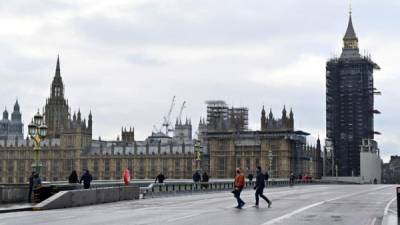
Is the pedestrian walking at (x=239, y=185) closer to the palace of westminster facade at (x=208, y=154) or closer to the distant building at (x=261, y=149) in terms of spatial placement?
the palace of westminster facade at (x=208, y=154)

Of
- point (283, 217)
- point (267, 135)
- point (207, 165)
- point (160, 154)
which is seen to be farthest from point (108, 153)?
point (283, 217)

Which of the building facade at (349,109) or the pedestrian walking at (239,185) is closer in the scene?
the pedestrian walking at (239,185)

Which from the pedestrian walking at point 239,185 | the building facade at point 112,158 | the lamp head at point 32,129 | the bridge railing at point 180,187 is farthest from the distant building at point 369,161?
the pedestrian walking at point 239,185

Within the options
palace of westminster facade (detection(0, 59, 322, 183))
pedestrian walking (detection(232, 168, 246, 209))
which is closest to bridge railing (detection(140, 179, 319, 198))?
pedestrian walking (detection(232, 168, 246, 209))

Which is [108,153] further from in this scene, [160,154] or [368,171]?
[368,171]

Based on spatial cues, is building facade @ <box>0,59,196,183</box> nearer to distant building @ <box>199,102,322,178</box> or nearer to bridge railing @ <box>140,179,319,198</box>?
distant building @ <box>199,102,322,178</box>

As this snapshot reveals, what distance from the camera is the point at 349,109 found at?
17075cm

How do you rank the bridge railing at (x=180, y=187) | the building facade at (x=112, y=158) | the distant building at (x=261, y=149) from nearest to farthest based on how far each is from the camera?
the bridge railing at (x=180, y=187)
the distant building at (x=261, y=149)
the building facade at (x=112, y=158)

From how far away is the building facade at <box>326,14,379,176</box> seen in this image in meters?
170

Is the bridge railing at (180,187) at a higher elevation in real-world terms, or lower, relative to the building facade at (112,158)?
lower

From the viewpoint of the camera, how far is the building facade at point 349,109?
170500 millimetres

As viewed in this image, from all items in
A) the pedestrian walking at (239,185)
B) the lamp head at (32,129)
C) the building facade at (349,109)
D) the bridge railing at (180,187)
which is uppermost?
the building facade at (349,109)

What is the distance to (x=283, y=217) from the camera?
2464 cm

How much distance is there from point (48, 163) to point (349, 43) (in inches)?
3401
